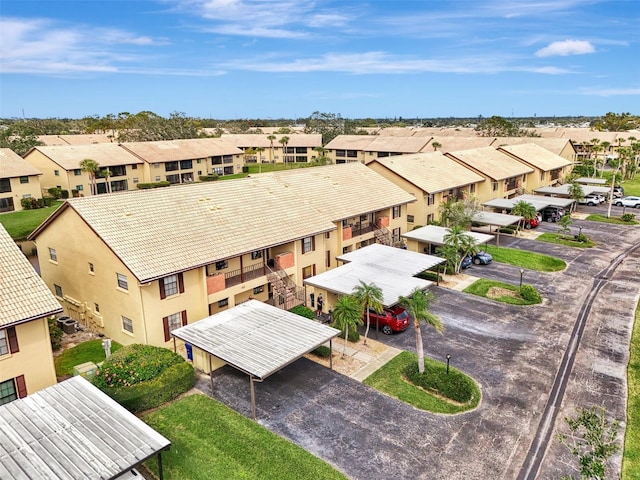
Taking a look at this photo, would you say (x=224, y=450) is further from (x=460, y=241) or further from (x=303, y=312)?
(x=460, y=241)

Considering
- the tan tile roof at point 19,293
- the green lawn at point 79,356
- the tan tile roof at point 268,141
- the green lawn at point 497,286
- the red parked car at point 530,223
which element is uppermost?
the tan tile roof at point 268,141

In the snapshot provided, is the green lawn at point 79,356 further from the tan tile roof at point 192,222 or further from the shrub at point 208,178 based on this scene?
the shrub at point 208,178

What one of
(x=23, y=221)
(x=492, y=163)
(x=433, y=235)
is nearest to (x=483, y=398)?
(x=433, y=235)

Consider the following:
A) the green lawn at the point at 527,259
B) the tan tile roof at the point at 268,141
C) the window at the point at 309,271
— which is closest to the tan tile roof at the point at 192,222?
the window at the point at 309,271

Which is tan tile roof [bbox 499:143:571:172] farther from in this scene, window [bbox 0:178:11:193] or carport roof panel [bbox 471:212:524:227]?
window [bbox 0:178:11:193]

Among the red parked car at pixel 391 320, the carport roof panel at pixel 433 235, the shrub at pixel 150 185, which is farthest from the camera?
the shrub at pixel 150 185

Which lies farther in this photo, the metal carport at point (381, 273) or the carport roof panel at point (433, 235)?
the carport roof panel at point (433, 235)

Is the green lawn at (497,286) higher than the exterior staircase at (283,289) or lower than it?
lower
